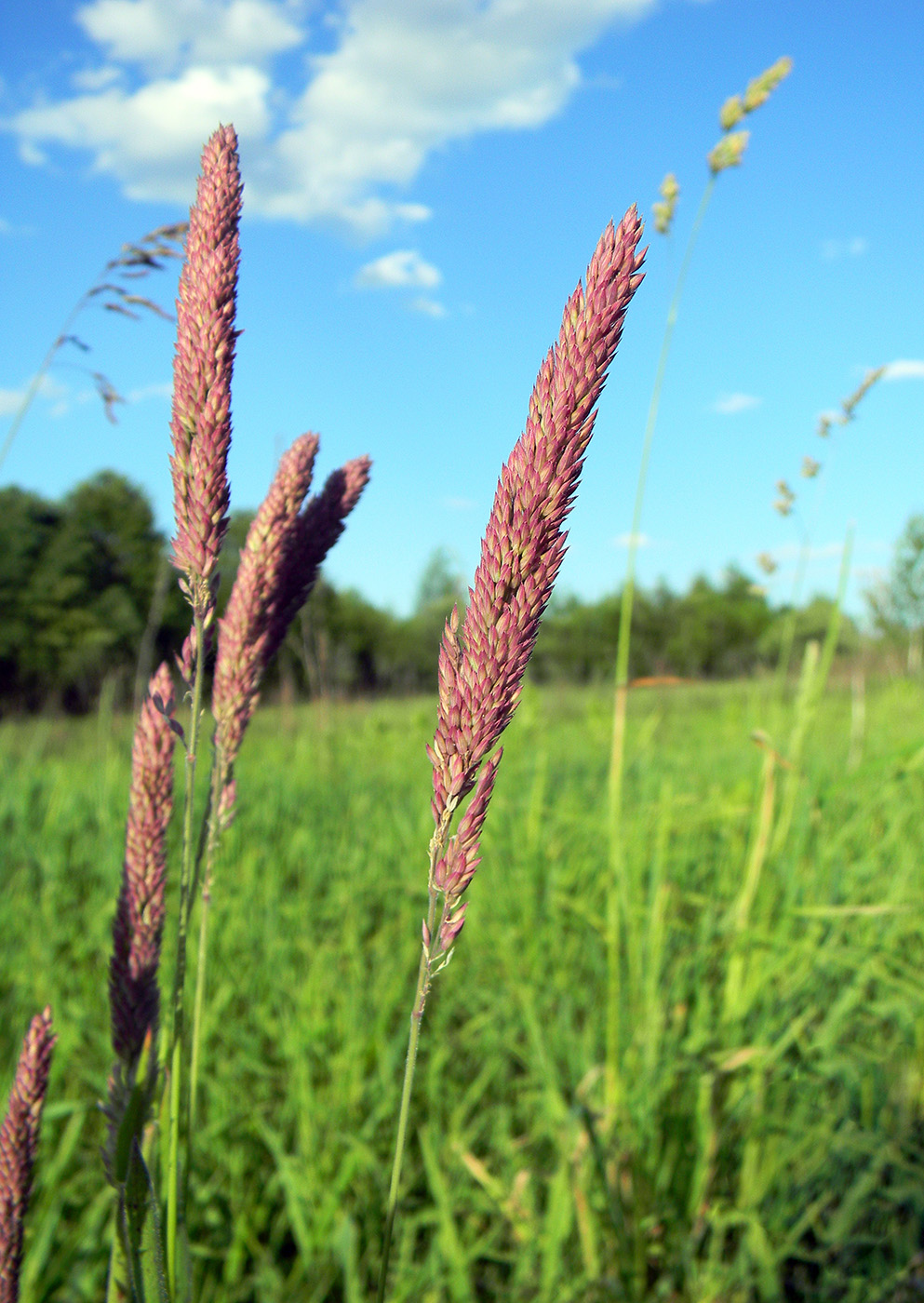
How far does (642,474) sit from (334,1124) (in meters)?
1.66

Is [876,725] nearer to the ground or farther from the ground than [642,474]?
nearer to the ground

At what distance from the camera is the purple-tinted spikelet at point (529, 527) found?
0.41m

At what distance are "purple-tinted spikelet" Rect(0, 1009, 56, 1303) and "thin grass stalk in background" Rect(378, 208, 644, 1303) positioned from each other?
0.26 meters

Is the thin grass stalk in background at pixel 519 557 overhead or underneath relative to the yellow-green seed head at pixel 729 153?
underneath

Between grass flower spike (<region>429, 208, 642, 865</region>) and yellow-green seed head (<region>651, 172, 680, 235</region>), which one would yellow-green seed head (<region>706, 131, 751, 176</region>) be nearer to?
yellow-green seed head (<region>651, 172, 680, 235</region>)

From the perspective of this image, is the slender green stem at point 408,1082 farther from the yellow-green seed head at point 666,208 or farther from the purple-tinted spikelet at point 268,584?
the yellow-green seed head at point 666,208

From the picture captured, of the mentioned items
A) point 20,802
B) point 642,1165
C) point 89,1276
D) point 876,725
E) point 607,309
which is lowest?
point 89,1276

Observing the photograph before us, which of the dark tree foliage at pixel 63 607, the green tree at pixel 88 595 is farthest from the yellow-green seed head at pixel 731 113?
the green tree at pixel 88 595

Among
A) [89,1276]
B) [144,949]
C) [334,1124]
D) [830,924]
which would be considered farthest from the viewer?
[830,924]

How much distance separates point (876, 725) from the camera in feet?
21.2

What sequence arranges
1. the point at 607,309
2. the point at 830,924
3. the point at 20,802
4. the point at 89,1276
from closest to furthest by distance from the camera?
the point at 607,309 → the point at 89,1276 → the point at 830,924 → the point at 20,802

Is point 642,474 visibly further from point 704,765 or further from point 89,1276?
point 704,765

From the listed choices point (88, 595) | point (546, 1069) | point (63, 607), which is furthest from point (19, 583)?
point (546, 1069)

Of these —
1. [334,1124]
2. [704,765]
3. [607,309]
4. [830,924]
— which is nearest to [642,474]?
[830,924]
